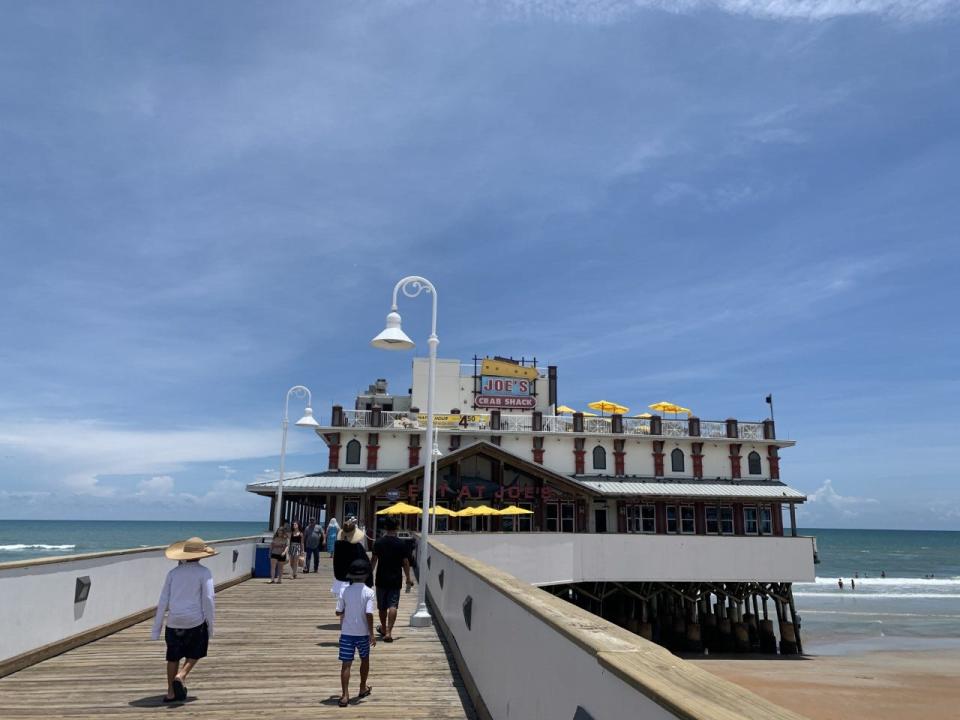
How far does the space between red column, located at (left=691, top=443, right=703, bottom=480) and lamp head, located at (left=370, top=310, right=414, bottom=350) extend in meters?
35.6

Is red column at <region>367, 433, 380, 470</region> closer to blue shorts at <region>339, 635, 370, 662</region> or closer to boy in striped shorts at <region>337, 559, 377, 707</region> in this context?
boy in striped shorts at <region>337, 559, 377, 707</region>

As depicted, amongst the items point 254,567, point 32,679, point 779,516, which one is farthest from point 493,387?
point 32,679

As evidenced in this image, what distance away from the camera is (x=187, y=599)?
709 centimetres

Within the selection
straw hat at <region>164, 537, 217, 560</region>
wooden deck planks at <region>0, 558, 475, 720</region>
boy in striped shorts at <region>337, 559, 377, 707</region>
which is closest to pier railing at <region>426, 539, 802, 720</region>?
wooden deck planks at <region>0, 558, 475, 720</region>

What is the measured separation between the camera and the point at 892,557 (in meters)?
115

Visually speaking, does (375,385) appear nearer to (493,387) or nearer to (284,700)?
(493,387)

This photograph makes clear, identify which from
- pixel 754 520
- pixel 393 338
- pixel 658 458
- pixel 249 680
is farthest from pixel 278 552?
pixel 754 520

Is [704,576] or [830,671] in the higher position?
[704,576]

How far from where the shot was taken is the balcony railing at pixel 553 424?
42719 millimetres

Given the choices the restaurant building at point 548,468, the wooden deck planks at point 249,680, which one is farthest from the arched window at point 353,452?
the wooden deck planks at point 249,680

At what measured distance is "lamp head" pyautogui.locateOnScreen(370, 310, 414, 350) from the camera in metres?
12.9

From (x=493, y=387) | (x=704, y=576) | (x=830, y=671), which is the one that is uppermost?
(x=493, y=387)

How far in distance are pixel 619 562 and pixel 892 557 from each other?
111m

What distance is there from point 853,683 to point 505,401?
26.4 meters
